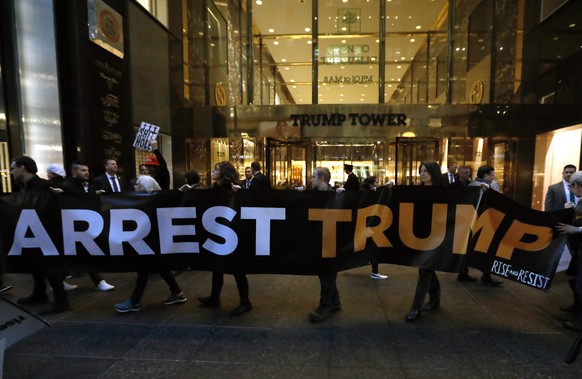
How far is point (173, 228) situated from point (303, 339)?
1.95 metres

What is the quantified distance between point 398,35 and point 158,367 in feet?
52.0

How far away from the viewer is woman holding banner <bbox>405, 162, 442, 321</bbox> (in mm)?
4117

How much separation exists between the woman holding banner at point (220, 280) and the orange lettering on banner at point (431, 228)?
1.97 meters

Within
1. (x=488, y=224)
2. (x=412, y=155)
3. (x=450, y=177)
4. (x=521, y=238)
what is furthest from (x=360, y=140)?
(x=521, y=238)

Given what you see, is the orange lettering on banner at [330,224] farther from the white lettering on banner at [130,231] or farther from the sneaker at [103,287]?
the sneaker at [103,287]

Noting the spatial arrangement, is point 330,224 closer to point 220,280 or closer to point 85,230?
point 220,280

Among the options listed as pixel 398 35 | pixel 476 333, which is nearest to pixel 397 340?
pixel 476 333

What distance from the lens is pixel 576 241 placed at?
404 cm

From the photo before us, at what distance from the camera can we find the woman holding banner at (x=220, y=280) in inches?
170

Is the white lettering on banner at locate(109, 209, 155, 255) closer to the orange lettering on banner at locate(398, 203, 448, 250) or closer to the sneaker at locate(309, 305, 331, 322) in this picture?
the sneaker at locate(309, 305, 331, 322)

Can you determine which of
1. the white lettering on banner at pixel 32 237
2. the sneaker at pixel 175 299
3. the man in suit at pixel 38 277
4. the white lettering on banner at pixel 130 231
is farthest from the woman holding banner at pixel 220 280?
the white lettering on banner at pixel 32 237

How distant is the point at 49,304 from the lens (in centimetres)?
467

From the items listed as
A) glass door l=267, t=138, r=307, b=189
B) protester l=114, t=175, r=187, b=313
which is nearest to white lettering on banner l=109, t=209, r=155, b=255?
protester l=114, t=175, r=187, b=313

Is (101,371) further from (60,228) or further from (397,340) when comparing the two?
(397,340)
